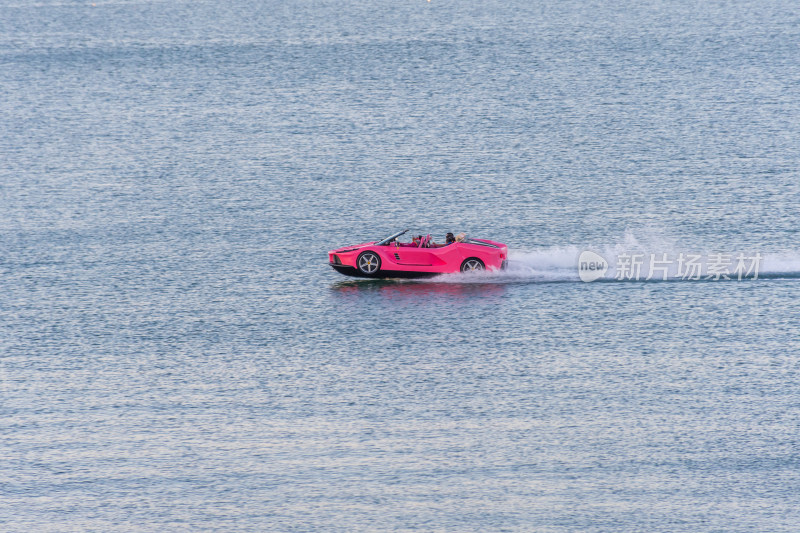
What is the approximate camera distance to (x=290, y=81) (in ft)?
292

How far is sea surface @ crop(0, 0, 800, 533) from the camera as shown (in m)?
32.1

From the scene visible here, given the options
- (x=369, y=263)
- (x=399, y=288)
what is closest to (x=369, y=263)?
(x=369, y=263)

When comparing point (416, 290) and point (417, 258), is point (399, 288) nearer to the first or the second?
point (416, 290)

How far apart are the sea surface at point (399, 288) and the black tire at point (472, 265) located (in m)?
0.83

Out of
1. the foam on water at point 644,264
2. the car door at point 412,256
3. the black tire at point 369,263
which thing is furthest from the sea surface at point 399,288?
the car door at point 412,256

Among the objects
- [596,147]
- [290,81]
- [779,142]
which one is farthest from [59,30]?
[779,142]

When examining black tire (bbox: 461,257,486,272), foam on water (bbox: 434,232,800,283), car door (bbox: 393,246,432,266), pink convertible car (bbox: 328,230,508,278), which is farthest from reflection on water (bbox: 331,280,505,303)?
car door (bbox: 393,246,432,266)

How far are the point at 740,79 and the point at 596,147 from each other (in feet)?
67.8

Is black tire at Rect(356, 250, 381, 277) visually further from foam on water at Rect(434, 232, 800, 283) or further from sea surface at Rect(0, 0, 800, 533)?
foam on water at Rect(434, 232, 800, 283)

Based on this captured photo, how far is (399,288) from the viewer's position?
47656mm

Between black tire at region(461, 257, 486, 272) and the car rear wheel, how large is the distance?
3798 mm

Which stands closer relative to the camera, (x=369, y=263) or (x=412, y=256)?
(x=412, y=256)

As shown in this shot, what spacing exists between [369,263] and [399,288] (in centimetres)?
175

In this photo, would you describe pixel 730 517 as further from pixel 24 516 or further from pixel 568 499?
pixel 24 516
